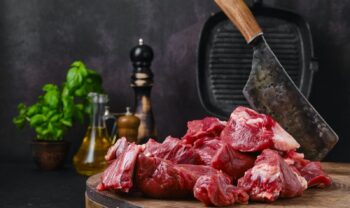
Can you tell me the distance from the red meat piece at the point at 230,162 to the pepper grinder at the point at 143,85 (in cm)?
86

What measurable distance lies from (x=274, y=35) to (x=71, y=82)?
31.1 inches

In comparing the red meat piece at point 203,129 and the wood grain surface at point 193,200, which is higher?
the red meat piece at point 203,129

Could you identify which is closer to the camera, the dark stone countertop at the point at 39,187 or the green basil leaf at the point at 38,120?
the dark stone countertop at the point at 39,187

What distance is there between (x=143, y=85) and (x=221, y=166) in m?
0.92

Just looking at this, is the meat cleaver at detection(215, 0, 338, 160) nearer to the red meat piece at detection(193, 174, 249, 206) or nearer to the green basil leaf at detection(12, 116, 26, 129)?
the red meat piece at detection(193, 174, 249, 206)

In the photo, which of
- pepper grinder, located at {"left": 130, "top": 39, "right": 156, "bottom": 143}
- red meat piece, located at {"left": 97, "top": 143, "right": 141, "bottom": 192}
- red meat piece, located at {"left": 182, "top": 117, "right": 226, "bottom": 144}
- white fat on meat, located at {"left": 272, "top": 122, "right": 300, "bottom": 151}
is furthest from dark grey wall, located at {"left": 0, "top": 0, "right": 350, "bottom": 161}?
red meat piece, located at {"left": 97, "top": 143, "right": 141, "bottom": 192}

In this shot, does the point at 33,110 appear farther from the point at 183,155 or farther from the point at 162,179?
the point at 162,179

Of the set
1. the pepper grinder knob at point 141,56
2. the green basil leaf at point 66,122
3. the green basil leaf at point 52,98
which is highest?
the pepper grinder knob at point 141,56

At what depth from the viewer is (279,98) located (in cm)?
207

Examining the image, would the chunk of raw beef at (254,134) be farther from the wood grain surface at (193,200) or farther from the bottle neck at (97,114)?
the bottle neck at (97,114)

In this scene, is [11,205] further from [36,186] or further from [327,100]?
[327,100]

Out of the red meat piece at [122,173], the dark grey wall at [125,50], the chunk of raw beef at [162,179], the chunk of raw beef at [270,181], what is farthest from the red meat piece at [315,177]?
the dark grey wall at [125,50]

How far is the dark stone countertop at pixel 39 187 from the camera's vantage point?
78.7 inches

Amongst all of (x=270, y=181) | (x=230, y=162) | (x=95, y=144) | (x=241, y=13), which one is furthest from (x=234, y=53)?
(x=270, y=181)
